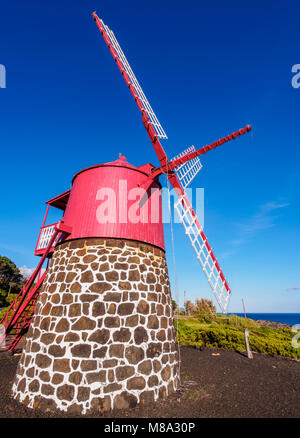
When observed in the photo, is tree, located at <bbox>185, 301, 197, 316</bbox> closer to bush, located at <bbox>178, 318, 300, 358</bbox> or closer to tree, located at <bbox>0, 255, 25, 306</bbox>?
bush, located at <bbox>178, 318, 300, 358</bbox>

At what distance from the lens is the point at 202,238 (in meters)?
8.41

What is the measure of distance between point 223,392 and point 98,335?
4171 millimetres

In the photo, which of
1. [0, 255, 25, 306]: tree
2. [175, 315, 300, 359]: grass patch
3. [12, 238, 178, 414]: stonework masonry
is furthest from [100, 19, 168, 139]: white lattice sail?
[0, 255, 25, 306]: tree

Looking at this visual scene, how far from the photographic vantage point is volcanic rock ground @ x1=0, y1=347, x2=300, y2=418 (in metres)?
5.01

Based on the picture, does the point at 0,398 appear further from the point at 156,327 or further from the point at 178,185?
the point at 178,185

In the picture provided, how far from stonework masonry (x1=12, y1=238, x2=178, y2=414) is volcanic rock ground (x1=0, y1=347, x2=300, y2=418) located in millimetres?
293

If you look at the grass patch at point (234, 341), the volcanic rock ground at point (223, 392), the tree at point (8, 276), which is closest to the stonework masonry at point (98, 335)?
the volcanic rock ground at point (223, 392)

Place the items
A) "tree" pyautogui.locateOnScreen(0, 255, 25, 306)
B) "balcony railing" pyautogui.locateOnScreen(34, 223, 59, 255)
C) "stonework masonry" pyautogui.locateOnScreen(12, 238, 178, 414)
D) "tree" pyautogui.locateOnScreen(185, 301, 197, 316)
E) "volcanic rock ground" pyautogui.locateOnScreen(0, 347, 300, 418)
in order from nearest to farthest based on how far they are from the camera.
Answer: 1. "volcanic rock ground" pyautogui.locateOnScreen(0, 347, 300, 418)
2. "stonework masonry" pyautogui.locateOnScreen(12, 238, 178, 414)
3. "balcony railing" pyautogui.locateOnScreen(34, 223, 59, 255)
4. "tree" pyautogui.locateOnScreen(185, 301, 197, 316)
5. "tree" pyautogui.locateOnScreen(0, 255, 25, 306)

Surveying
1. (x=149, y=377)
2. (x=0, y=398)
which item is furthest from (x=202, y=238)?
(x=0, y=398)

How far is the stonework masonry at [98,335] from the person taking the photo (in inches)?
202

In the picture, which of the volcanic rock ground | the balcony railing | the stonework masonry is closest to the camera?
the volcanic rock ground

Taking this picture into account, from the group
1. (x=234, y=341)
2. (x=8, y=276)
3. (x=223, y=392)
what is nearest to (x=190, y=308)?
(x=234, y=341)

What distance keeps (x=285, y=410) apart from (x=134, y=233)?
605cm
